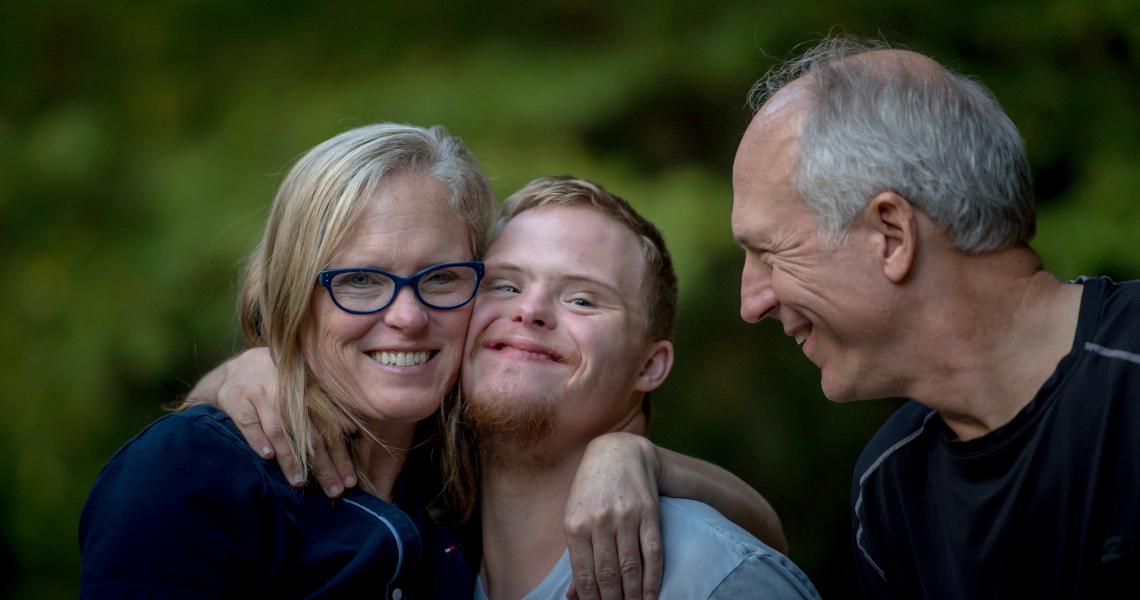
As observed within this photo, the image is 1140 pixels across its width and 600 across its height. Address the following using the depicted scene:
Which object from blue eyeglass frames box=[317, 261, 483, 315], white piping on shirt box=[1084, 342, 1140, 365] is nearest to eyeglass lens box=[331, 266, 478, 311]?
blue eyeglass frames box=[317, 261, 483, 315]

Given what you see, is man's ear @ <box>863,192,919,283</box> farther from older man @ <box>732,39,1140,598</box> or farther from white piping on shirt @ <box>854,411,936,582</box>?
white piping on shirt @ <box>854,411,936,582</box>

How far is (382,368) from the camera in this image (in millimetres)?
2203

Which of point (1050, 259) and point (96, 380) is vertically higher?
point (1050, 259)

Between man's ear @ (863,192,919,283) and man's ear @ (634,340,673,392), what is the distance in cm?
69

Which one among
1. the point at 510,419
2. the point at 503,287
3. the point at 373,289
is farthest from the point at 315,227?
the point at 510,419

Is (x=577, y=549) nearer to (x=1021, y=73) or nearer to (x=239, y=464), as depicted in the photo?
(x=239, y=464)

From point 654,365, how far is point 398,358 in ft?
1.95

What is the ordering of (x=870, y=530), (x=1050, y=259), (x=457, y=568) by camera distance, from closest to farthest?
(x=870, y=530) < (x=457, y=568) < (x=1050, y=259)

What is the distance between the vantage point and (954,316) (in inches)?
74.9

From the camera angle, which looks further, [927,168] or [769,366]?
[769,366]

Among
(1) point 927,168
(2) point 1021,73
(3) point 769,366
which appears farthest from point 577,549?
(2) point 1021,73

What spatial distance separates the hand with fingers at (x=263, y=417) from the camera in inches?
83.1

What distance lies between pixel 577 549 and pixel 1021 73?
252 centimetres

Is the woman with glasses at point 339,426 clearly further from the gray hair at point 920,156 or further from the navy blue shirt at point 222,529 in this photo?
the gray hair at point 920,156
